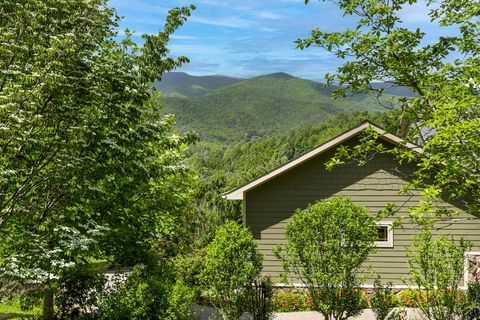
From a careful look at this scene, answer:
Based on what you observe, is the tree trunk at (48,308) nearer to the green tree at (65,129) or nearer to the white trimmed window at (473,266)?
the green tree at (65,129)

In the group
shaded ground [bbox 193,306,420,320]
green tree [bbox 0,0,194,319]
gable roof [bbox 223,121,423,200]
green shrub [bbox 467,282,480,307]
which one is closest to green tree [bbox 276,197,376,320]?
shaded ground [bbox 193,306,420,320]

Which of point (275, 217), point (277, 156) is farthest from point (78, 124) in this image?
point (277, 156)

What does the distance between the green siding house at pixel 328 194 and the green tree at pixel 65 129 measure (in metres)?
5.72

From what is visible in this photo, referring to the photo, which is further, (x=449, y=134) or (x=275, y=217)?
(x=275, y=217)

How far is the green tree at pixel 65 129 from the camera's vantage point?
8.57m

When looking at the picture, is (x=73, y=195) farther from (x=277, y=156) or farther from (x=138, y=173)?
(x=277, y=156)

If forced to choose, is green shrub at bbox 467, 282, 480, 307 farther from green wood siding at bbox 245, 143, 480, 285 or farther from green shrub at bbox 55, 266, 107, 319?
green shrub at bbox 55, 266, 107, 319

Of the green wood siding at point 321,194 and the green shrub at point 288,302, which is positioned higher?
the green wood siding at point 321,194

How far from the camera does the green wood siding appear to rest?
15.5 metres

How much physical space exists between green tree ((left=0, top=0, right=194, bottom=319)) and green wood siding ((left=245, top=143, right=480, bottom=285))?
5.81 metres

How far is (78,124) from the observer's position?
9312mm

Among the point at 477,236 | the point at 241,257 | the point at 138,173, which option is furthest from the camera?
the point at 477,236

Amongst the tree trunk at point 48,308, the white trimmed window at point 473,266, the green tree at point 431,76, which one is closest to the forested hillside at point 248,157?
the green tree at point 431,76

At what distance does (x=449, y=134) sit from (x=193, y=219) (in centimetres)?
1582
